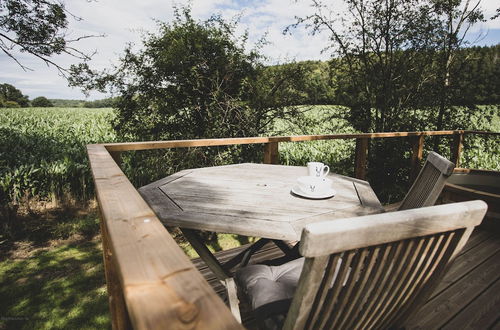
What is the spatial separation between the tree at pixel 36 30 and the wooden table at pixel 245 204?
4314 millimetres

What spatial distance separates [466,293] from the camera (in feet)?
6.74

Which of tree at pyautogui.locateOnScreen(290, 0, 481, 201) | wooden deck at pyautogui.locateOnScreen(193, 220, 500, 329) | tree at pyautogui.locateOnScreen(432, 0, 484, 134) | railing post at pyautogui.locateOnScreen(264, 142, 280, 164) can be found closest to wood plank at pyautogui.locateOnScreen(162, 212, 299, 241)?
wooden deck at pyautogui.locateOnScreen(193, 220, 500, 329)

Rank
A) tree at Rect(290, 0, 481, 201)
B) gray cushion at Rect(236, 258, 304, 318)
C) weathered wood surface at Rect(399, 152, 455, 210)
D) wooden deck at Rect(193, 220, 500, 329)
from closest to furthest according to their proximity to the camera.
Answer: gray cushion at Rect(236, 258, 304, 318) < weathered wood surface at Rect(399, 152, 455, 210) < wooden deck at Rect(193, 220, 500, 329) < tree at Rect(290, 0, 481, 201)

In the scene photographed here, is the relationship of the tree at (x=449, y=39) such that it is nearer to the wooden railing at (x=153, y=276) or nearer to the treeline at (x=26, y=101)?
the treeline at (x=26, y=101)

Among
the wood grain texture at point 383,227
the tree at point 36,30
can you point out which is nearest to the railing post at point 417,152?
the wood grain texture at point 383,227

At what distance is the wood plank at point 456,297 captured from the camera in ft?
5.89

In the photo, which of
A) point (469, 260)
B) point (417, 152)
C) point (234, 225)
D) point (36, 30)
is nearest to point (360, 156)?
point (417, 152)

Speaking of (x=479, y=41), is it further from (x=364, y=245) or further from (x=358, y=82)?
(x=364, y=245)

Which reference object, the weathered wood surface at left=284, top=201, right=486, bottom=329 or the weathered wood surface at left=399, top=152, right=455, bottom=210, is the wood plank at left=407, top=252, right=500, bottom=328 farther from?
the weathered wood surface at left=284, top=201, right=486, bottom=329

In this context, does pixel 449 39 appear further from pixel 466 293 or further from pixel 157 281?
pixel 157 281

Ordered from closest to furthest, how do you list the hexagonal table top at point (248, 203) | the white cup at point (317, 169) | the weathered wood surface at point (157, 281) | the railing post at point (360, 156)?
the weathered wood surface at point (157, 281) < the hexagonal table top at point (248, 203) < the white cup at point (317, 169) < the railing post at point (360, 156)

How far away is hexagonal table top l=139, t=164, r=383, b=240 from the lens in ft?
4.08

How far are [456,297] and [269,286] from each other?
5.17ft

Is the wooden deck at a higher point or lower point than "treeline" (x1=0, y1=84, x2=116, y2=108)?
lower
